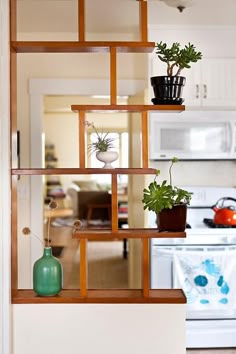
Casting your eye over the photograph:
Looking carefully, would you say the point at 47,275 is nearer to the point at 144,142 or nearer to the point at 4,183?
the point at 4,183

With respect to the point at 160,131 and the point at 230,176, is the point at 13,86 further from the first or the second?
the point at 230,176

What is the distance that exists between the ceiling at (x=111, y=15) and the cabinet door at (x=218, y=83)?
12.4 inches

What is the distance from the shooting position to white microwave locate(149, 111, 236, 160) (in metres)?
3.82

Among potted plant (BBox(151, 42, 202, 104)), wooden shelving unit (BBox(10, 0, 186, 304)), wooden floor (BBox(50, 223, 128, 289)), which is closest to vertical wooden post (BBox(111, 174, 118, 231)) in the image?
wooden shelving unit (BBox(10, 0, 186, 304))

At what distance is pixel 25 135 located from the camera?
13.4 ft

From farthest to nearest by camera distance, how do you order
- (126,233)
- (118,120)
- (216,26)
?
1. (118,120)
2. (216,26)
3. (126,233)

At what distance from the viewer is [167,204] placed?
2135 millimetres

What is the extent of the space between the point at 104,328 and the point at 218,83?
7.73ft

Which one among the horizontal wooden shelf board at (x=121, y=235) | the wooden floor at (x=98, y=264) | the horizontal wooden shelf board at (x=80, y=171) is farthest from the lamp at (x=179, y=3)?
the wooden floor at (x=98, y=264)

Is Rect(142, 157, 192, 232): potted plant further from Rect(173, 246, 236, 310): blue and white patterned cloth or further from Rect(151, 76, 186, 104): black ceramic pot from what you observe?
Rect(173, 246, 236, 310): blue and white patterned cloth

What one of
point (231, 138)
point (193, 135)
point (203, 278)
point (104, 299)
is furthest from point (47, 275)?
point (231, 138)

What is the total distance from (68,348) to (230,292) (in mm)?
1666

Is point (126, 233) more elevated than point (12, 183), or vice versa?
point (12, 183)

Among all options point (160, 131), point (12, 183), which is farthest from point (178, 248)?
point (12, 183)
